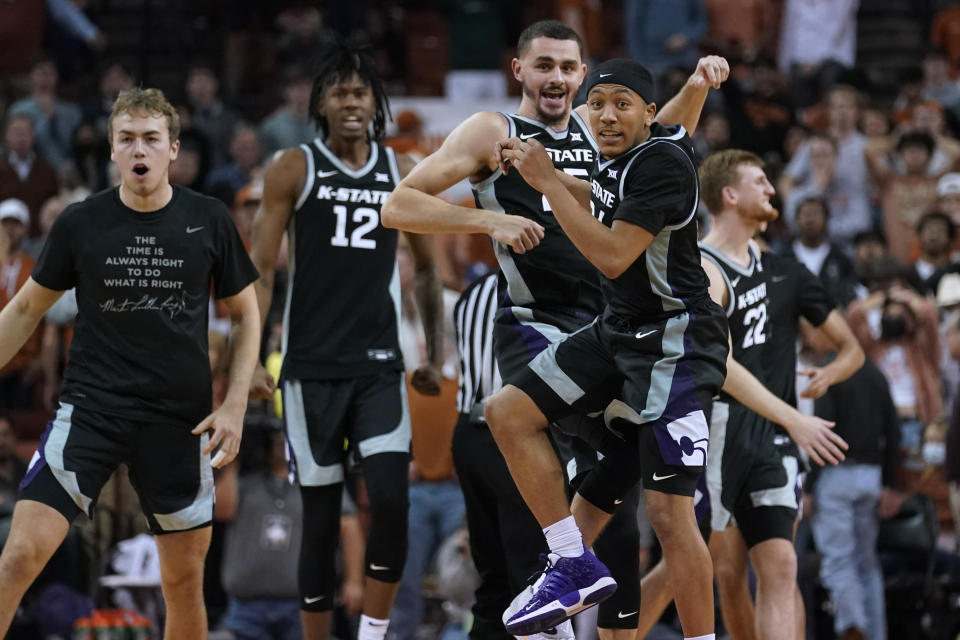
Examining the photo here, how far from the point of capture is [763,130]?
15.5 m

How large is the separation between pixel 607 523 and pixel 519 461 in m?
0.82

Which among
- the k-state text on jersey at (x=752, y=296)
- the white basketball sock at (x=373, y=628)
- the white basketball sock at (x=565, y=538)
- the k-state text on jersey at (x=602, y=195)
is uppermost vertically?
the k-state text on jersey at (x=602, y=195)

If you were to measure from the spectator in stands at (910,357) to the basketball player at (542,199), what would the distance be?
212 inches

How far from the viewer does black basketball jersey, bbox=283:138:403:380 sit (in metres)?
7.85

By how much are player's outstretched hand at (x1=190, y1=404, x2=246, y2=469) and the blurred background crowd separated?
3.80m

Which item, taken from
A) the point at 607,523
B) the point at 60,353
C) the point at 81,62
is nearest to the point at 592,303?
the point at 607,523

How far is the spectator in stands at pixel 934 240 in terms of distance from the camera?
13047mm

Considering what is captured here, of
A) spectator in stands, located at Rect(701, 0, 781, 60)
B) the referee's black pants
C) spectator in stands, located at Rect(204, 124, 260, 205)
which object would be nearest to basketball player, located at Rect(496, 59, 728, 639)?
the referee's black pants

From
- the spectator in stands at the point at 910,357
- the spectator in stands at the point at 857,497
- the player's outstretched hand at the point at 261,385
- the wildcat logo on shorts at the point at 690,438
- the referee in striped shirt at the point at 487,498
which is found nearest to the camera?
the wildcat logo on shorts at the point at 690,438

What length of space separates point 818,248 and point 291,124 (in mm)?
5601

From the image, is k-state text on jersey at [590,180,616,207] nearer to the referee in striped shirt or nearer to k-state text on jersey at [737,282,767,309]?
the referee in striped shirt

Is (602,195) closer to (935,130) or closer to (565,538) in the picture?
(565,538)

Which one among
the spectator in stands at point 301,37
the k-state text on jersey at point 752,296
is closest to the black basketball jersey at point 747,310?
the k-state text on jersey at point 752,296

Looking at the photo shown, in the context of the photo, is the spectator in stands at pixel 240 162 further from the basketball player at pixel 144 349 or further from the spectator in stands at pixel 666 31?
the basketball player at pixel 144 349
